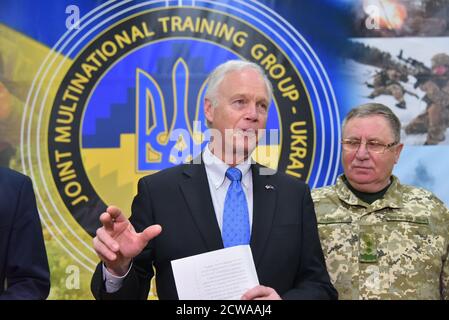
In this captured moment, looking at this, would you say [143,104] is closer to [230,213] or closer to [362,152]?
[362,152]

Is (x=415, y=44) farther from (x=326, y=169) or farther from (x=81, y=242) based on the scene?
(x=81, y=242)

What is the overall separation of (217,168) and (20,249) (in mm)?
714

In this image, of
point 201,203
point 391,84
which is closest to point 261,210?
point 201,203

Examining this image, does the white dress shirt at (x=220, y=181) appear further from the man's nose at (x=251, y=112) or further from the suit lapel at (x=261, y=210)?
the man's nose at (x=251, y=112)

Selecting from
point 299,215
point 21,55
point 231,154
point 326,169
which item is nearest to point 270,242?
point 299,215

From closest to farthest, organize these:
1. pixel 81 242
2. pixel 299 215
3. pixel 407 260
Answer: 1. pixel 299 215
2. pixel 407 260
3. pixel 81 242

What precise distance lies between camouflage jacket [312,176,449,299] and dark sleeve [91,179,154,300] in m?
0.88

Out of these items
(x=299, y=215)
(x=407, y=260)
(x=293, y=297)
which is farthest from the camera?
(x=407, y=260)

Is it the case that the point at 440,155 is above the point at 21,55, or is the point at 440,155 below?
below

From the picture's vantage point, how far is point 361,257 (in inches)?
99.5

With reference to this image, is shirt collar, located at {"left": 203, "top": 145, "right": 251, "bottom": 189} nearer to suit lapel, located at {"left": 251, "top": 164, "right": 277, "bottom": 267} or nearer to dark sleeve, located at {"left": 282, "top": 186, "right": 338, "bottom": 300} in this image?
suit lapel, located at {"left": 251, "top": 164, "right": 277, "bottom": 267}

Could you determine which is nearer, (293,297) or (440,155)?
(293,297)

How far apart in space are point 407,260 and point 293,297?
80 cm

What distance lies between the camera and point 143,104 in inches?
133
